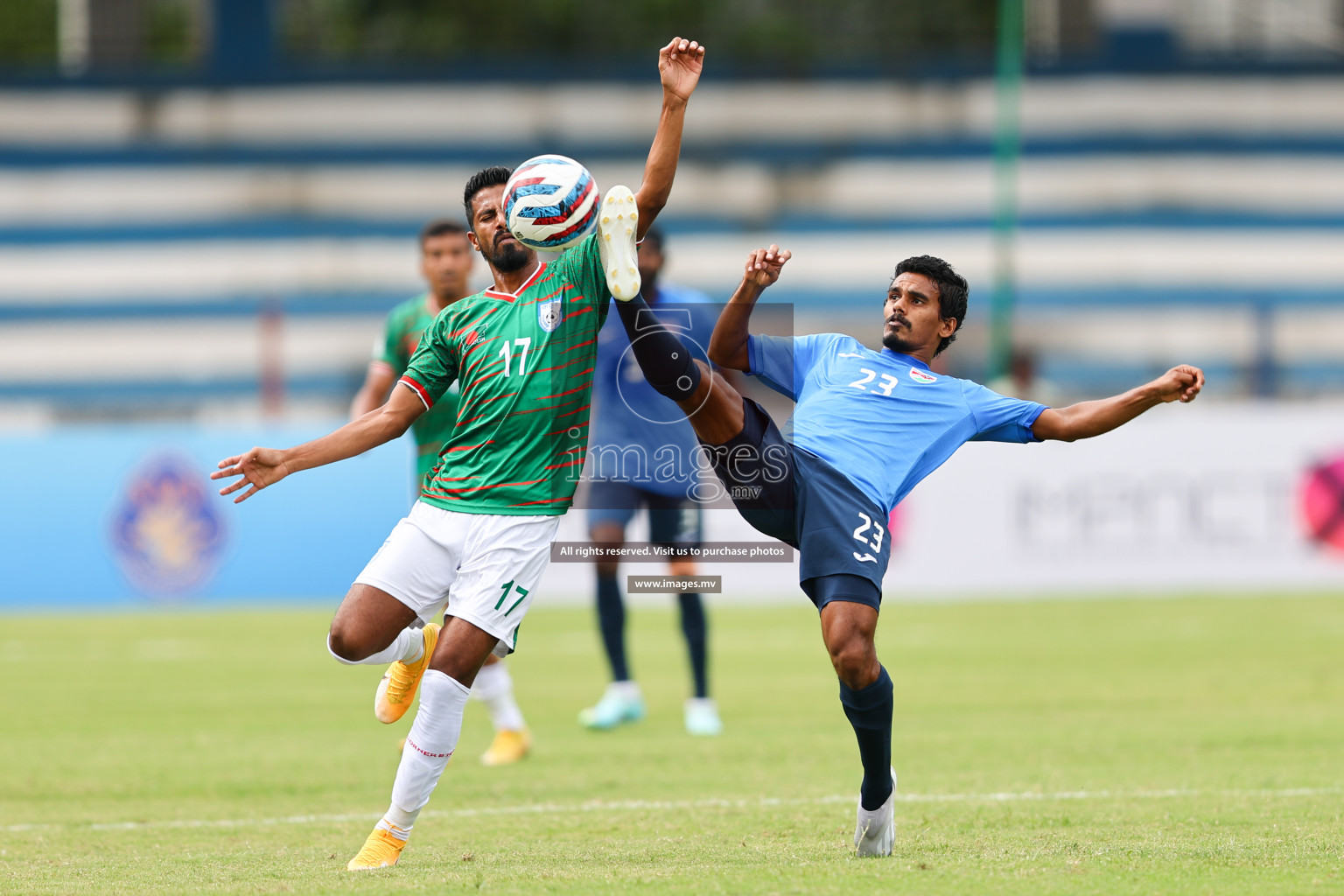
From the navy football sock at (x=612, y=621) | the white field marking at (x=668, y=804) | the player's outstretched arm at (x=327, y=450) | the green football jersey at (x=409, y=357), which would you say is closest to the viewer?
the player's outstretched arm at (x=327, y=450)

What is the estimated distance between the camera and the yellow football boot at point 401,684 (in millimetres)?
5645

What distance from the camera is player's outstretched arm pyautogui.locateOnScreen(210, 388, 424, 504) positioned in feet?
16.5

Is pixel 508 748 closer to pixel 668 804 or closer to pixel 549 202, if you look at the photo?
pixel 668 804

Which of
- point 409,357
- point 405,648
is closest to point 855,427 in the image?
point 405,648

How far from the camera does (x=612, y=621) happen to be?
886cm

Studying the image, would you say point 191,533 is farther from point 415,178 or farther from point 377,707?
point 415,178

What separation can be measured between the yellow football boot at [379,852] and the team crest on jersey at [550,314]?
1.70 meters

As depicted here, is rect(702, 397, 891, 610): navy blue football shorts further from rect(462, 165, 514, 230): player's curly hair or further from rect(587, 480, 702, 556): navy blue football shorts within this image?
rect(587, 480, 702, 556): navy blue football shorts

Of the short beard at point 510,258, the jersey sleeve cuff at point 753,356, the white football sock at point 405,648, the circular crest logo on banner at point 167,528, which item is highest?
the short beard at point 510,258

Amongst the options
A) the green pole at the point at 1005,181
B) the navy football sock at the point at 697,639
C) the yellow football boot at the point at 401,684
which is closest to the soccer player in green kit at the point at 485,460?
the yellow football boot at the point at 401,684

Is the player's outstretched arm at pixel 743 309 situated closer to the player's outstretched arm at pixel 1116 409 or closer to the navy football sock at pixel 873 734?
the player's outstretched arm at pixel 1116 409

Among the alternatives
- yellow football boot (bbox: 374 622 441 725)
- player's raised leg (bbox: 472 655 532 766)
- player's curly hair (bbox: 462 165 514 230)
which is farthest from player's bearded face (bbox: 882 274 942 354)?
player's raised leg (bbox: 472 655 532 766)

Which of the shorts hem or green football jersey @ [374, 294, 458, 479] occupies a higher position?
green football jersey @ [374, 294, 458, 479]

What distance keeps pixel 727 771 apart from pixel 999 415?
240 centimetres
